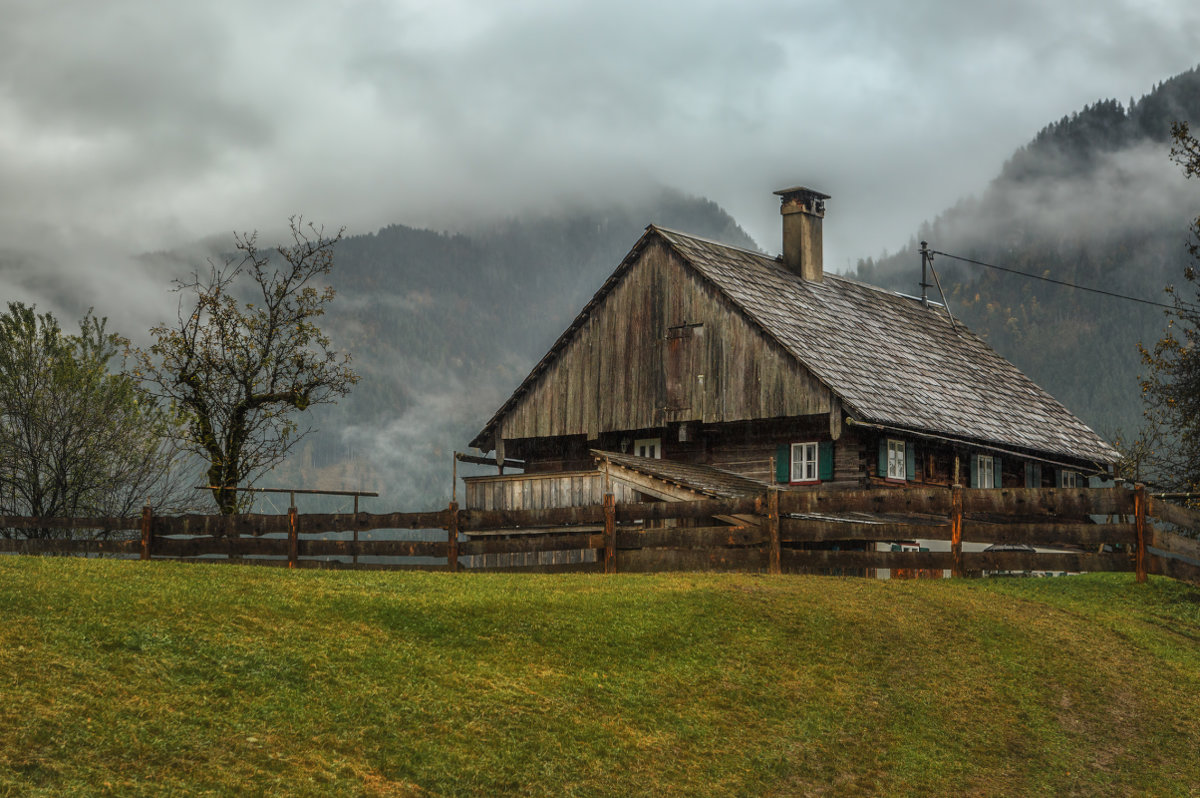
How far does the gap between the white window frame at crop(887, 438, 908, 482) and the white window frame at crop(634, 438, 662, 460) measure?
24.8 ft

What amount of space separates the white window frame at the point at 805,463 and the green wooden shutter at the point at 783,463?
0.07m

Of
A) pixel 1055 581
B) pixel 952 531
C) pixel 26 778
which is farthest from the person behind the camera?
pixel 1055 581

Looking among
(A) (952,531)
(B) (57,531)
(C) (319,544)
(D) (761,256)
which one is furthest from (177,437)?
(A) (952,531)

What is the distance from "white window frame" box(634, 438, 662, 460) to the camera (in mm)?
39281

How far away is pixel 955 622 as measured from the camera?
1684cm

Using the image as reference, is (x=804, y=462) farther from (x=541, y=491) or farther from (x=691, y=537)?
(x=691, y=537)

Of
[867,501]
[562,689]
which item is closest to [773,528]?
[867,501]

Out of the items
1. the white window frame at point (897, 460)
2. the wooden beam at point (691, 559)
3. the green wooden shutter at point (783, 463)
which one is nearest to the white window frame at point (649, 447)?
the green wooden shutter at point (783, 463)

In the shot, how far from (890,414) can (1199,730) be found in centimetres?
2023

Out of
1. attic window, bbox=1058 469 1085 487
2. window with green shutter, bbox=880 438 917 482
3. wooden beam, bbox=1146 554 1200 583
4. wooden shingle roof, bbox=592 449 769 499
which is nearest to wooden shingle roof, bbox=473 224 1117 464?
window with green shutter, bbox=880 438 917 482

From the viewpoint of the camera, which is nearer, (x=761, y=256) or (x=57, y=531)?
(x=57, y=531)

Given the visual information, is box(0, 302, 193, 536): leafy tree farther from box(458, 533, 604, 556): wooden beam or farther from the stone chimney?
the stone chimney

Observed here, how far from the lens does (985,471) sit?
40.1m

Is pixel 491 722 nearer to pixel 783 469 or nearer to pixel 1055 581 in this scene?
pixel 1055 581
